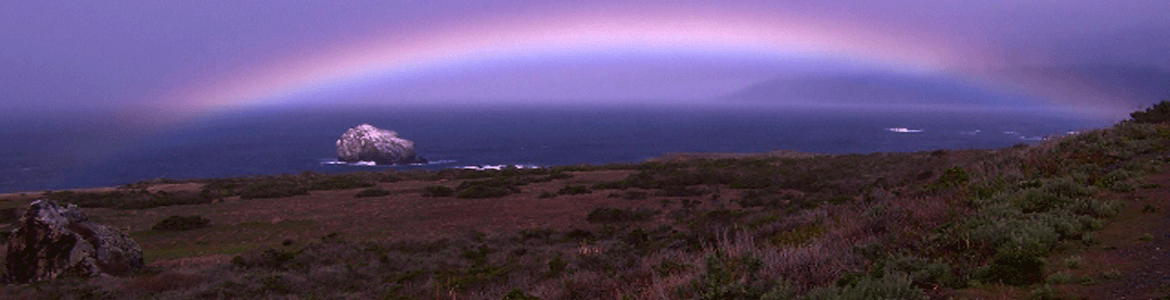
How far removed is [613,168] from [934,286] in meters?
32.9

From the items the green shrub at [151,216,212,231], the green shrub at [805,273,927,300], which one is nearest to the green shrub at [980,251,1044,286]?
the green shrub at [805,273,927,300]

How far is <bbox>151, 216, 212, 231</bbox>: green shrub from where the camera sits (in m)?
19.8

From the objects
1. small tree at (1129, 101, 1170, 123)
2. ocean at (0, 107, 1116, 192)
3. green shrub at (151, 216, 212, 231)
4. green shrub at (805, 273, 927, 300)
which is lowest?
ocean at (0, 107, 1116, 192)

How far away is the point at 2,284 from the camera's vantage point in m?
12.9

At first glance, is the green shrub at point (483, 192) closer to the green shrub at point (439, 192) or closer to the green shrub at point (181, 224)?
the green shrub at point (439, 192)

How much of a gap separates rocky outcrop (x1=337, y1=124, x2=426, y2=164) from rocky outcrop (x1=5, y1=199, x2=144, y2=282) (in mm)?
60848

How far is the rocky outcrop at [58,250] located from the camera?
13250 millimetres

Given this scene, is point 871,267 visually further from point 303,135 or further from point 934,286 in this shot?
point 303,135

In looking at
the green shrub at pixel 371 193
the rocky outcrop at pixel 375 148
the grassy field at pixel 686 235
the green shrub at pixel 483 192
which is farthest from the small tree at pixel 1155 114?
the rocky outcrop at pixel 375 148

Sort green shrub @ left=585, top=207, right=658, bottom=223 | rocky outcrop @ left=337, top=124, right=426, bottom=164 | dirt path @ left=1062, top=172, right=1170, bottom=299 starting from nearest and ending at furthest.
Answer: dirt path @ left=1062, top=172, right=1170, bottom=299 < green shrub @ left=585, top=207, right=658, bottom=223 < rocky outcrop @ left=337, top=124, right=426, bottom=164

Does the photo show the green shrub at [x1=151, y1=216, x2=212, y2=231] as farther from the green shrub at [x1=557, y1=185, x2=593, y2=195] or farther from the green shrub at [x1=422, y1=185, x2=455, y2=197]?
the green shrub at [x1=557, y1=185, x2=593, y2=195]

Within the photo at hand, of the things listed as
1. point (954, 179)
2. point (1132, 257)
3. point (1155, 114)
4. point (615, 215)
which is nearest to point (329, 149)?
point (615, 215)

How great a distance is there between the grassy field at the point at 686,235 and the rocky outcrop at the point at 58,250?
29.7 inches

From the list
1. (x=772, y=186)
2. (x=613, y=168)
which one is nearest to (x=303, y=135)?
(x=613, y=168)
